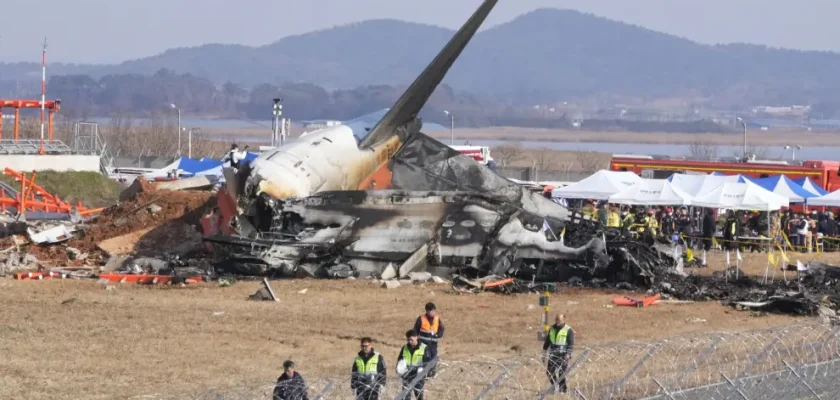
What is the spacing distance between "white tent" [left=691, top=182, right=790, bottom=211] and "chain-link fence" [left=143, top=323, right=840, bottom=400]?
24.9 meters

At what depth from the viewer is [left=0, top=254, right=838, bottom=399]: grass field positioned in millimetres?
20047

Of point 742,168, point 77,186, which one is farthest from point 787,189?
point 77,186

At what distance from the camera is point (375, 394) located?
14516mm

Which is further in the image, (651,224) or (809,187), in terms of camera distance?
(809,187)

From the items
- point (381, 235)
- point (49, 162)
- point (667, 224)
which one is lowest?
point (667, 224)

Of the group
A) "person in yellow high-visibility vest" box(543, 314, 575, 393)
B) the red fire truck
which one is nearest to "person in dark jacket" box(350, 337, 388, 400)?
"person in yellow high-visibility vest" box(543, 314, 575, 393)

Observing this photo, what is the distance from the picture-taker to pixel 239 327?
81.6ft

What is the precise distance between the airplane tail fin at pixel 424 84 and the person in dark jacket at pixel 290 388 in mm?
21860

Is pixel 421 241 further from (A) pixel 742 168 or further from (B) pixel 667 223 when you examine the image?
(A) pixel 742 168

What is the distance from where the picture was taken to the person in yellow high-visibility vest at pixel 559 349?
52.3 ft

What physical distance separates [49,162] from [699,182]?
1233 inches

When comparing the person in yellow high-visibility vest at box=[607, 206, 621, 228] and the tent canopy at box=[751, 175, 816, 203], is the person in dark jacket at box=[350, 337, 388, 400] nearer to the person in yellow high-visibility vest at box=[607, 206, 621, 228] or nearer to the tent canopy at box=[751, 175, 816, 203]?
the person in yellow high-visibility vest at box=[607, 206, 621, 228]

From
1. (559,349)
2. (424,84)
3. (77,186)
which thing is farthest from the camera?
(77,186)

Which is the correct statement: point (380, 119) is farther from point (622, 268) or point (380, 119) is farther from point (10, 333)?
point (10, 333)
